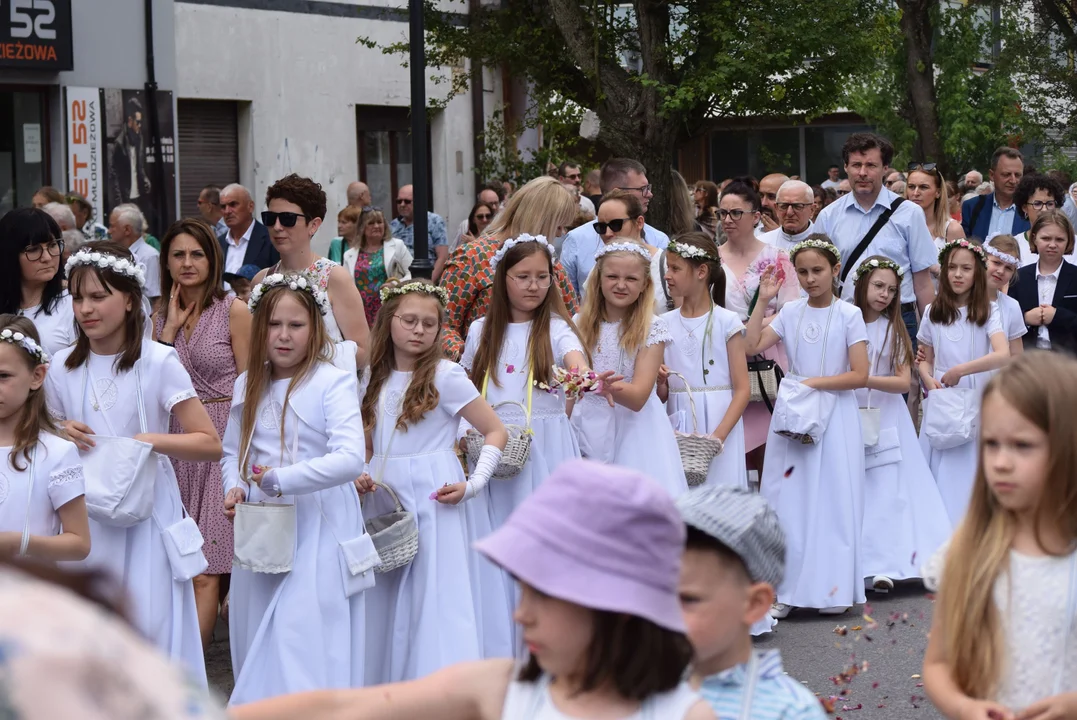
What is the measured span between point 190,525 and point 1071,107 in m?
29.2

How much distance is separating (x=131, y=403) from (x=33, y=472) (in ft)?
2.25

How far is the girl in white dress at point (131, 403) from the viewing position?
5.46 meters

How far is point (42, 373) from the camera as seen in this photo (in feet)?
16.8

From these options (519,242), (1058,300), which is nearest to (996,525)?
(519,242)

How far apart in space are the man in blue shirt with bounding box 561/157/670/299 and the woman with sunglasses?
3.38 meters

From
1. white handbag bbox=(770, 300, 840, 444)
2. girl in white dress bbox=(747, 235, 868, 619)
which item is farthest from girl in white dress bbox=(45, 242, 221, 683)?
girl in white dress bbox=(747, 235, 868, 619)

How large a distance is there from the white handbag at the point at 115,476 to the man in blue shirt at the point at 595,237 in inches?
163

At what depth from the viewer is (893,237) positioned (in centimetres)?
946

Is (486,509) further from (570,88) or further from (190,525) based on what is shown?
(570,88)

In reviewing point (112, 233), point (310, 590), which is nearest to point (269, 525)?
point (310, 590)

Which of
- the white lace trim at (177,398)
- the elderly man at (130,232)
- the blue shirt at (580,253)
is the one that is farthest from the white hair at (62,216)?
the white lace trim at (177,398)

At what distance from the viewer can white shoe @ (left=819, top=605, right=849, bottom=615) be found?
7.92 meters

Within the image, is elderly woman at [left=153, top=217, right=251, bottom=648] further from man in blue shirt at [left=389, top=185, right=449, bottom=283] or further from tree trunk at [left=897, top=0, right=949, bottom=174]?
tree trunk at [left=897, top=0, right=949, bottom=174]

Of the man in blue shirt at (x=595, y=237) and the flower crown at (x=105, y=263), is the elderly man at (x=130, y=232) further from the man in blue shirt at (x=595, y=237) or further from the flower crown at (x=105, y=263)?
the flower crown at (x=105, y=263)
